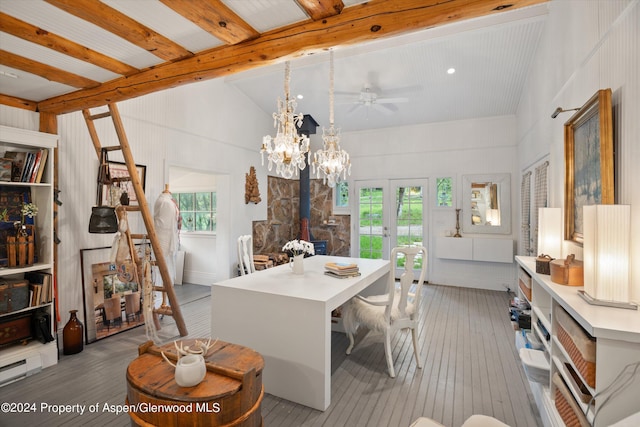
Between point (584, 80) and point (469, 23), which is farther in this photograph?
point (469, 23)

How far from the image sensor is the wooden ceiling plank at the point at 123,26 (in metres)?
1.68

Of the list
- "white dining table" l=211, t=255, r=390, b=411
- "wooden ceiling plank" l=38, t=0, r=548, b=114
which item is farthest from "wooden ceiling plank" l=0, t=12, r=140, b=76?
"white dining table" l=211, t=255, r=390, b=411

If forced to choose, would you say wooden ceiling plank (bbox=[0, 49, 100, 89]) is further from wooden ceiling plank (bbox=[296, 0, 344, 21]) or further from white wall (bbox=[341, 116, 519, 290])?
white wall (bbox=[341, 116, 519, 290])

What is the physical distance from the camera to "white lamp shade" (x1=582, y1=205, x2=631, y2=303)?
1.45 m

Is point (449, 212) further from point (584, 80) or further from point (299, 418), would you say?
point (299, 418)

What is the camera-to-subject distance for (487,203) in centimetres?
568

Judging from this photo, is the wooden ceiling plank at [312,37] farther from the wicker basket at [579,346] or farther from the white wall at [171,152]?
the wicker basket at [579,346]

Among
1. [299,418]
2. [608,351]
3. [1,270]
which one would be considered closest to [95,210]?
[1,270]

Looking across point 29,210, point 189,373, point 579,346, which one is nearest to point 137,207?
point 29,210

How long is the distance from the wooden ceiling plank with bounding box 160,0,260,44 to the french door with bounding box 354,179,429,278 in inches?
192

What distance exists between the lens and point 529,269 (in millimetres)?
2357

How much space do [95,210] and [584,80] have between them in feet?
13.9

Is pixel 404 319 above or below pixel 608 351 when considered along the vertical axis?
below

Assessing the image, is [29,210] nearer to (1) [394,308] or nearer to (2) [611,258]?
(1) [394,308]
